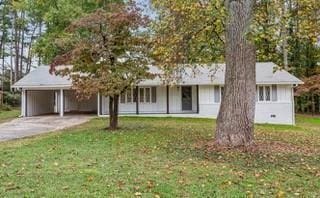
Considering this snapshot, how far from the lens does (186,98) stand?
29781 millimetres

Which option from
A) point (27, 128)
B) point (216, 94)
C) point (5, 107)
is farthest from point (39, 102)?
point (216, 94)

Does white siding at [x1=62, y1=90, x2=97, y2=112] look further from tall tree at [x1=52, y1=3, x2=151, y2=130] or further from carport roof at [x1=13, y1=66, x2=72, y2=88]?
tall tree at [x1=52, y1=3, x2=151, y2=130]

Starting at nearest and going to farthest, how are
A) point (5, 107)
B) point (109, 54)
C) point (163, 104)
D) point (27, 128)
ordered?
point (109, 54) < point (27, 128) < point (163, 104) < point (5, 107)

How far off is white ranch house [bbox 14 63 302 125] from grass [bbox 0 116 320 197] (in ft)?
52.2

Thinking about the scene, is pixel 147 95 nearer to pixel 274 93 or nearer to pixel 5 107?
pixel 274 93

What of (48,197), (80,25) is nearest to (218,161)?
(48,197)

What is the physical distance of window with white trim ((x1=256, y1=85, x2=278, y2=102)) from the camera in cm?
2800

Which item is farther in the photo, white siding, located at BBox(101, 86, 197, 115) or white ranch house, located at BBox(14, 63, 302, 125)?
white siding, located at BBox(101, 86, 197, 115)

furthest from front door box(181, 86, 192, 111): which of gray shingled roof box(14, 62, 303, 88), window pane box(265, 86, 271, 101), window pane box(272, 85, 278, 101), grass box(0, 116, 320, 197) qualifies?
grass box(0, 116, 320, 197)

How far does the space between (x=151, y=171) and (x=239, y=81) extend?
4.42m

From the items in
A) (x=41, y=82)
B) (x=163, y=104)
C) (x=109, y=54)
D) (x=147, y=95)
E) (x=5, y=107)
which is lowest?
(x=5, y=107)

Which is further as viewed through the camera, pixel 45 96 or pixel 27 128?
pixel 45 96

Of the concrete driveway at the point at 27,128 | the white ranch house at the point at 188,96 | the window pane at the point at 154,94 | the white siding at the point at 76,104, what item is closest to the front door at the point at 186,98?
the white ranch house at the point at 188,96

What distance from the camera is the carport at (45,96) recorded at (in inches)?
1115
